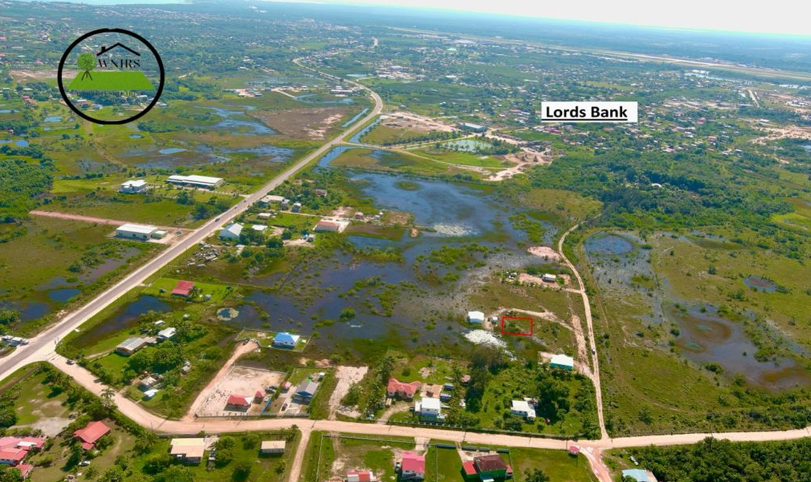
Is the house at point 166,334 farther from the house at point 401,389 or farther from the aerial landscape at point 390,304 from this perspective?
the house at point 401,389

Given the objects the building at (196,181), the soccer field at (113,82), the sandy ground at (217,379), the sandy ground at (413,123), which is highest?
the soccer field at (113,82)

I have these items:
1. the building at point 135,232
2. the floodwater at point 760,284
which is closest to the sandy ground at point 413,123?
the building at point 135,232

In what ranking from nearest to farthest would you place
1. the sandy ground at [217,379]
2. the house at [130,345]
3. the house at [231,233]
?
the sandy ground at [217,379], the house at [130,345], the house at [231,233]

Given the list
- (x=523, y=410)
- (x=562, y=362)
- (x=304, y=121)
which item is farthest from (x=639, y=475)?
(x=304, y=121)

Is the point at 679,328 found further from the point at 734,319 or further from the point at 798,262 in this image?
the point at 798,262

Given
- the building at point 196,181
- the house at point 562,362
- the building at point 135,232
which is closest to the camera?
the house at point 562,362

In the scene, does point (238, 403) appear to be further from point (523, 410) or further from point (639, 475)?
point (639, 475)

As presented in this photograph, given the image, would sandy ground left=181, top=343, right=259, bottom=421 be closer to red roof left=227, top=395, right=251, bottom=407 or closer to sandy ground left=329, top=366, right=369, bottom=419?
red roof left=227, top=395, right=251, bottom=407

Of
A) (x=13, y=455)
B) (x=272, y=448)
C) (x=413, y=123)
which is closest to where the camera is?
(x=13, y=455)
